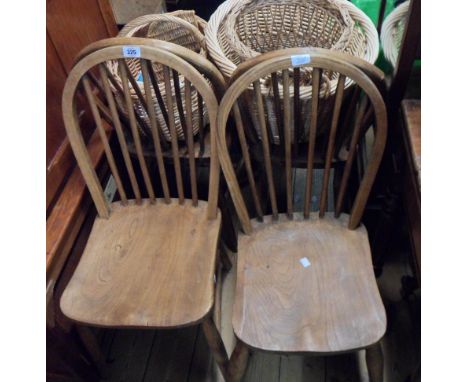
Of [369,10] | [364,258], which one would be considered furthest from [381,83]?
[369,10]

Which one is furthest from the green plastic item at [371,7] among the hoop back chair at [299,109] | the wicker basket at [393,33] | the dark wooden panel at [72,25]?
the dark wooden panel at [72,25]

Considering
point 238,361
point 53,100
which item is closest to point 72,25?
point 53,100

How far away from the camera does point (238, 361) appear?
973 mm

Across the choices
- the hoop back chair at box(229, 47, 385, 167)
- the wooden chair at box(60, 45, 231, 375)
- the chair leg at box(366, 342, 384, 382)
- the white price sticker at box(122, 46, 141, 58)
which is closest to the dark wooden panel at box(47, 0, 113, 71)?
the wooden chair at box(60, 45, 231, 375)

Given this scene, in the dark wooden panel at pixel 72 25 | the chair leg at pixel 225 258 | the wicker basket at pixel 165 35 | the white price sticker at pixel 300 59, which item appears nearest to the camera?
the white price sticker at pixel 300 59

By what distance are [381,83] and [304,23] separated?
0.63m

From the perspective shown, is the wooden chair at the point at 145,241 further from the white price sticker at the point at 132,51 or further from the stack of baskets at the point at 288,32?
the stack of baskets at the point at 288,32

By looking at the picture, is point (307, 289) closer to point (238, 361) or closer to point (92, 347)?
point (238, 361)

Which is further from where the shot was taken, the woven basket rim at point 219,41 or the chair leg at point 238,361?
the woven basket rim at point 219,41

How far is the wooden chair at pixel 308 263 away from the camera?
2.75 ft

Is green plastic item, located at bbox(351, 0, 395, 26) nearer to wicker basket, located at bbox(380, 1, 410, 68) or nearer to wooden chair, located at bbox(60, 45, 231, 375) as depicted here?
wicker basket, located at bbox(380, 1, 410, 68)

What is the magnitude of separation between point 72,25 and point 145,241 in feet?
2.06

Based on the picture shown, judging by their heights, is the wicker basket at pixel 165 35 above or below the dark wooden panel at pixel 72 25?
below

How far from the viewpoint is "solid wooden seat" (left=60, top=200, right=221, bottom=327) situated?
91cm
